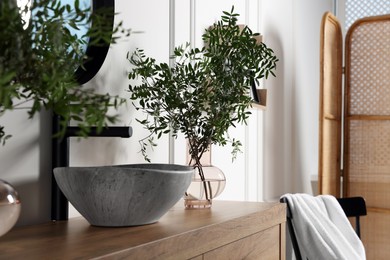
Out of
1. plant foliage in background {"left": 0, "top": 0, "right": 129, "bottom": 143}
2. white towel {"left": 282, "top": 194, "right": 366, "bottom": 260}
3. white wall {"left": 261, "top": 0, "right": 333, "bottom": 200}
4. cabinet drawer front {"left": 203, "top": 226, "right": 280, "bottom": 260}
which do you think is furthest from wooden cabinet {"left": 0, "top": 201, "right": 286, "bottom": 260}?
white wall {"left": 261, "top": 0, "right": 333, "bottom": 200}

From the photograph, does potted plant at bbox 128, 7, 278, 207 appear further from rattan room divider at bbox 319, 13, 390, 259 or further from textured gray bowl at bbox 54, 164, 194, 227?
rattan room divider at bbox 319, 13, 390, 259

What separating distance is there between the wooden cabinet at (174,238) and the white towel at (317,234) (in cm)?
49

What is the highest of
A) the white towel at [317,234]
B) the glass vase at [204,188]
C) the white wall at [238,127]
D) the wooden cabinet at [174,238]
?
the white wall at [238,127]

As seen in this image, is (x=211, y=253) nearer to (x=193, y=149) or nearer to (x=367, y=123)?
(x=193, y=149)

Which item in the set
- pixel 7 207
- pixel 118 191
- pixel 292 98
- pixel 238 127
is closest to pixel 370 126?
pixel 292 98

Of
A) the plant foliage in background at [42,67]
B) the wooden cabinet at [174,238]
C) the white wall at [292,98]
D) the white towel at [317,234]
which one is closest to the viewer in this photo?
the plant foliage in background at [42,67]

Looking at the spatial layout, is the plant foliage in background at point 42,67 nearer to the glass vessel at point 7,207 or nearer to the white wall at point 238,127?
the glass vessel at point 7,207

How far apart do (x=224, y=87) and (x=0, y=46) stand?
0.92m

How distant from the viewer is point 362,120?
3.21m

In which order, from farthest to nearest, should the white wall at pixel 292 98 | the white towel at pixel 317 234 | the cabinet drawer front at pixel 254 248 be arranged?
the white wall at pixel 292 98 → the white towel at pixel 317 234 → the cabinet drawer front at pixel 254 248

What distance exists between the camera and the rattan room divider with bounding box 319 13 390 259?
122 inches

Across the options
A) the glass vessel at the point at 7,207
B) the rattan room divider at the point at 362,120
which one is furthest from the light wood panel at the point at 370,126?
the glass vessel at the point at 7,207

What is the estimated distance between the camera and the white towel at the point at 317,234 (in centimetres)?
210

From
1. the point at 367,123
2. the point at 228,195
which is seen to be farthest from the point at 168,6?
the point at 367,123
